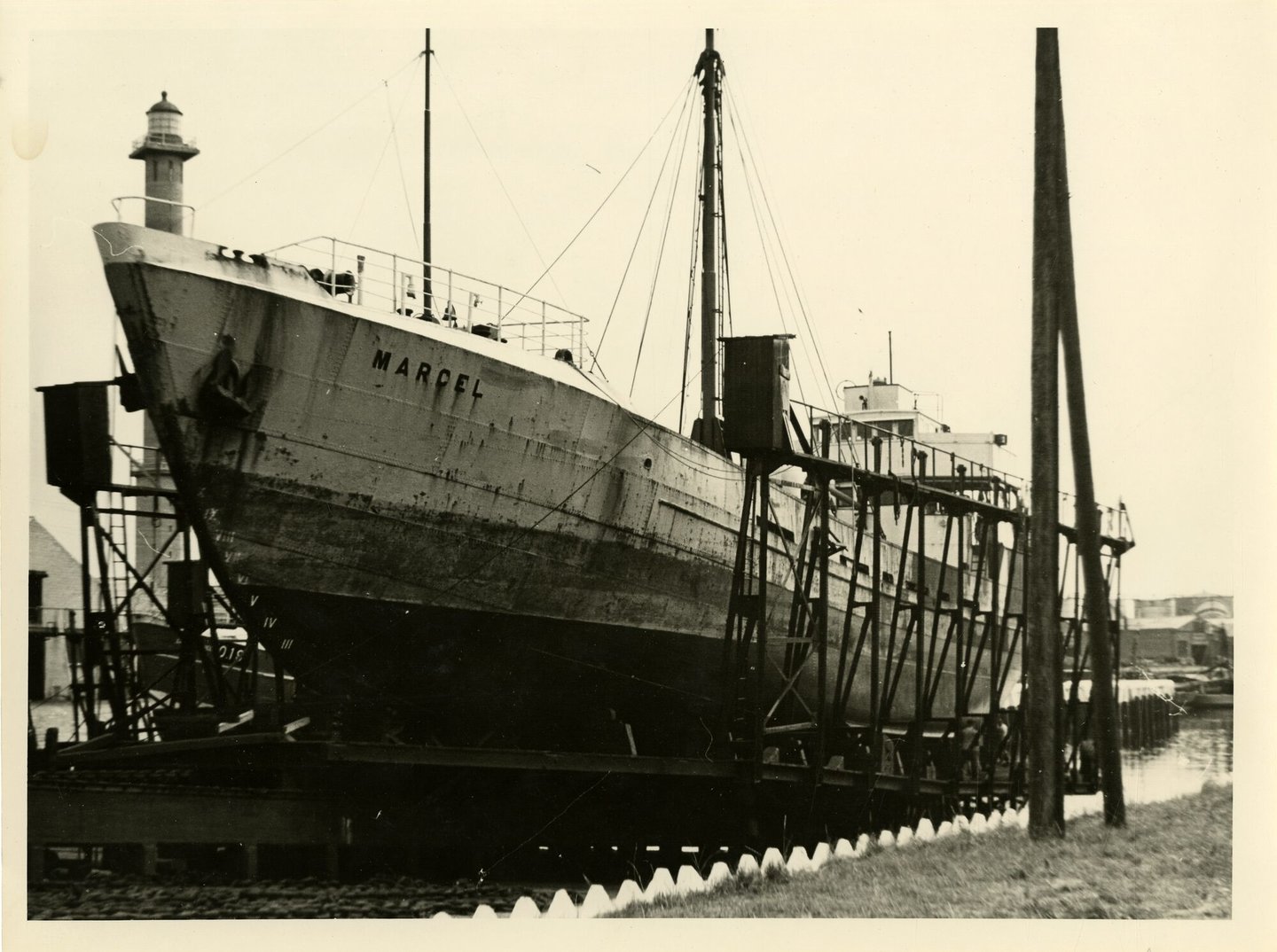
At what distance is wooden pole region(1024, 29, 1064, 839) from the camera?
13656 millimetres

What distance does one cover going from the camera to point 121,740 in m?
15.7

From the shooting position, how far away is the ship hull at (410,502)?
560 inches

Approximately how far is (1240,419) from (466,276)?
7.74 metres

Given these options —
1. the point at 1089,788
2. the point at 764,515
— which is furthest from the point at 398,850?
the point at 1089,788

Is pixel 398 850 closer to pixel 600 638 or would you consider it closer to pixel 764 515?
pixel 600 638

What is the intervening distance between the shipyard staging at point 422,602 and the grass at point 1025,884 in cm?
143

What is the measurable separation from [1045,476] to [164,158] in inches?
338

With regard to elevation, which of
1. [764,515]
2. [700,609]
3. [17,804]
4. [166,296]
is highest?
[166,296]

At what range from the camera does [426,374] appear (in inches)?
604

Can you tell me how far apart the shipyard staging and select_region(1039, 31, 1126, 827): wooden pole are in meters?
0.60

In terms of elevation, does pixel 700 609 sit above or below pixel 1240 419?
below

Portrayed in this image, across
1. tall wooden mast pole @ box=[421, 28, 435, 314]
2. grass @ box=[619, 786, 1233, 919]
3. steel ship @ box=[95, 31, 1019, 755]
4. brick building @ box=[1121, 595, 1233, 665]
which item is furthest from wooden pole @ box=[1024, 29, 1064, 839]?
tall wooden mast pole @ box=[421, 28, 435, 314]

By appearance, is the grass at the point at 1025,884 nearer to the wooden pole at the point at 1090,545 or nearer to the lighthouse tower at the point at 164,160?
the wooden pole at the point at 1090,545

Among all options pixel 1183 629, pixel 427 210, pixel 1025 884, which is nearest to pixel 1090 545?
pixel 1183 629
